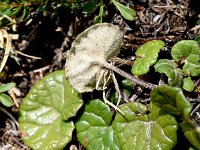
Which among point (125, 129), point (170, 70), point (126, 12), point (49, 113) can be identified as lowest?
point (49, 113)

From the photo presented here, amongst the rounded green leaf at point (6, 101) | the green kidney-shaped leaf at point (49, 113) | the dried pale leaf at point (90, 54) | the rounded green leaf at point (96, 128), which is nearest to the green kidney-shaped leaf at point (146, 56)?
the dried pale leaf at point (90, 54)

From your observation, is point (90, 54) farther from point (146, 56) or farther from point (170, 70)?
point (170, 70)

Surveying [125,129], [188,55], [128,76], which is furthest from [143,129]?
[188,55]

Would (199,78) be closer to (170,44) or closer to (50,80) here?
(170,44)

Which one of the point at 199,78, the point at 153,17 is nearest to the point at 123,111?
the point at 199,78

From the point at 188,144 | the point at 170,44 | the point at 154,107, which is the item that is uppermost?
the point at 170,44

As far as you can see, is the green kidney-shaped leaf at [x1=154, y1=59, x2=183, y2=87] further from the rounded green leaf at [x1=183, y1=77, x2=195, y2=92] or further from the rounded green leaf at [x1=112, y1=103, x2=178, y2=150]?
the rounded green leaf at [x1=112, y1=103, x2=178, y2=150]

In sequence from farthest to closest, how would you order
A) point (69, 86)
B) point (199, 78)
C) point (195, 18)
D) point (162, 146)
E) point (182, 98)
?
point (69, 86) < point (195, 18) < point (199, 78) < point (162, 146) < point (182, 98)

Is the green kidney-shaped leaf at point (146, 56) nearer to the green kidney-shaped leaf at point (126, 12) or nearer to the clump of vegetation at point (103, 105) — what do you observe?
the clump of vegetation at point (103, 105)
